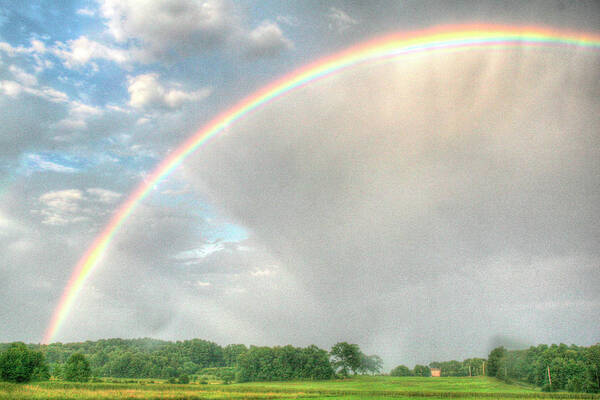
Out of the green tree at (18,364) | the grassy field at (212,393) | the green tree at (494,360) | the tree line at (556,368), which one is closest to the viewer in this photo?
the grassy field at (212,393)

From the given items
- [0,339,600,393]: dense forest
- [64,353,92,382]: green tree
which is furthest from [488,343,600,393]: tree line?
[64,353,92,382]: green tree

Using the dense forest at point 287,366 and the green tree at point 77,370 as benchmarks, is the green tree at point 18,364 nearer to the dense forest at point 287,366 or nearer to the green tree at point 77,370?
the dense forest at point 287,366

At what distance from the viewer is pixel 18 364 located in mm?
108250

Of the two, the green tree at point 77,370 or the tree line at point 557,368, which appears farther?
the green tree at point 77,370

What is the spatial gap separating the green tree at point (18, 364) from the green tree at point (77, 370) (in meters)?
14.5

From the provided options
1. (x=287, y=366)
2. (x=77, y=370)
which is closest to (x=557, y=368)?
(x=287, y=366)

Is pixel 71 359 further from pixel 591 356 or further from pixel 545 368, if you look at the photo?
pixel 591 356

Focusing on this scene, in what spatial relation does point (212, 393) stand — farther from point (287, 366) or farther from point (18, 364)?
point (287, 366)

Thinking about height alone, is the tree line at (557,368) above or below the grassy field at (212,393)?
above

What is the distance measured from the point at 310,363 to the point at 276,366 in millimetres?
14766

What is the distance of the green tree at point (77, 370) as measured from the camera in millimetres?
125750

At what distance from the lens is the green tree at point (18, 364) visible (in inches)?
4247

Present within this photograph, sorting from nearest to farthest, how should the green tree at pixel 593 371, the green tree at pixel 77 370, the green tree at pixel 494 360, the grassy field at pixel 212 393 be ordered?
the grassy field at pixel 212 393 < the green tree at pixel 593 371 < the green tree at pixel 77 370 < the green tree at pixel 494 360

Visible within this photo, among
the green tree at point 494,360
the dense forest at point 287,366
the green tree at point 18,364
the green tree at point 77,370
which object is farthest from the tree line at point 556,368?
the green tree at point 18,364
